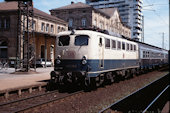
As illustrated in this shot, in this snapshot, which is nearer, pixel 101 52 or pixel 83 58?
pixel 83 58

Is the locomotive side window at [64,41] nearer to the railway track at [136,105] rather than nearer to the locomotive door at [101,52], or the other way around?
the locomotive door at [101,52]

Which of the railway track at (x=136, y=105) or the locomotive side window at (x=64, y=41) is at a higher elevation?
the locomotive side window at (x=64, y=41)

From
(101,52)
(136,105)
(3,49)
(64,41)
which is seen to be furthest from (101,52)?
(3,49)

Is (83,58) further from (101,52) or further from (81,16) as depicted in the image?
(81,16)

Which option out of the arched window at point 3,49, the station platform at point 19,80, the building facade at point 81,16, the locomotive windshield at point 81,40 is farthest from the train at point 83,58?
the building facade at point 81,16

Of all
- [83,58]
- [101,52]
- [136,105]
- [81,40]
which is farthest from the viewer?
[101,52]

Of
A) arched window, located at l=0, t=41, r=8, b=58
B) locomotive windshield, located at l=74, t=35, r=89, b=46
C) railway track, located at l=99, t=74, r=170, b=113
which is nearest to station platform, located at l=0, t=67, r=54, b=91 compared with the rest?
locomotive windshield, located at l=74, t=35, r=89, b=46

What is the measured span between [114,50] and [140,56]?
7972 mm

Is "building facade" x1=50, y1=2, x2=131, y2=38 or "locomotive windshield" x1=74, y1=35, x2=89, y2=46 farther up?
"building facade" x1=50, y1=2, x2=131, y2=38

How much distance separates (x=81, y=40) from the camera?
38.2 ft

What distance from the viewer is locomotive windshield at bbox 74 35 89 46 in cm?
1152

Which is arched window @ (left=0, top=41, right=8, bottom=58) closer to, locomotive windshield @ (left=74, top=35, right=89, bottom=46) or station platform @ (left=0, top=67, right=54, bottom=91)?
station platform @ (left=0, top=67, right=54, bottom=91)

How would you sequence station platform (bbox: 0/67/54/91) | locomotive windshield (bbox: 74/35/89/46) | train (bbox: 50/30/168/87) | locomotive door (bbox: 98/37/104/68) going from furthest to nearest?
1. station platform (bbox: 0/67/54/91)
2. locomotive door (bbox: 98/37/104/68)
3. locomotive windshield (bbox: 74/35/89/46)
4. train (bbox: 50/30/168/87)

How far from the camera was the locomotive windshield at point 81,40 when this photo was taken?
11523 millimetres
